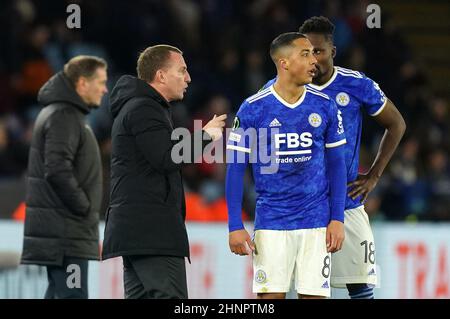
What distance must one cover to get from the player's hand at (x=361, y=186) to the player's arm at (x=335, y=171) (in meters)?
0.63

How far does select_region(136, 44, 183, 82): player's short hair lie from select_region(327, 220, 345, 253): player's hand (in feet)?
4.50

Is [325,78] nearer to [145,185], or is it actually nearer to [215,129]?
[215,129]

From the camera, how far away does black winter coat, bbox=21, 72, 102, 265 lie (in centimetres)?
816

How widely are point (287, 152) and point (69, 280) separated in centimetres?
218

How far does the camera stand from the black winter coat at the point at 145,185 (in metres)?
6.69

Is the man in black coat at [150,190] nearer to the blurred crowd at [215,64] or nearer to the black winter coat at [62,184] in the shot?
the black winter coat at [62,184]

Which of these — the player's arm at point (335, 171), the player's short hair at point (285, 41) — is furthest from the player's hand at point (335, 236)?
the player's short hair at point (285, 41)

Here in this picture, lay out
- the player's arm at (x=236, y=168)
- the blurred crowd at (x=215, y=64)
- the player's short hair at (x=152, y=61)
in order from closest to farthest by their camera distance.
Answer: the player's arm at (x=236, y=168) → the player's short hair at (x=152, y=61) → the blurred crowd at (x=215, y=64)

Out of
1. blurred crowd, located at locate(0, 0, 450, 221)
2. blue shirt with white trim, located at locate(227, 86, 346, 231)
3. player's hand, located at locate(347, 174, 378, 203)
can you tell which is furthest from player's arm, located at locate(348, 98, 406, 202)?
blurred crowd, located at locate(0, 0, 450, 221)

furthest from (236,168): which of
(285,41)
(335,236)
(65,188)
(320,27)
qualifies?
(65,188)

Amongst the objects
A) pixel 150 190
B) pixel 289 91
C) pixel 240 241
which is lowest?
pixel 240 241

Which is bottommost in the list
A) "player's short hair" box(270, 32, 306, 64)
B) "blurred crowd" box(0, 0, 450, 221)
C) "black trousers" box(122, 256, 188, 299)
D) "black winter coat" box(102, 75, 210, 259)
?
"black trousers" box(122, 256, 188, 299)

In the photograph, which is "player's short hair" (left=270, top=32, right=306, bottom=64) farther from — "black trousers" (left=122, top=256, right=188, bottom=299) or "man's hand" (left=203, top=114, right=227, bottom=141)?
"black trousers" (left=122, top=256, right=188, bottom=299)

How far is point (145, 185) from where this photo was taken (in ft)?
22.2
